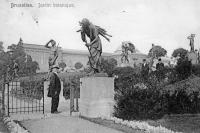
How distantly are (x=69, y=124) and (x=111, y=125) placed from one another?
1.14m

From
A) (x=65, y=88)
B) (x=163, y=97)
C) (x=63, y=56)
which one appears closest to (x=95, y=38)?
(x=163, y=97)

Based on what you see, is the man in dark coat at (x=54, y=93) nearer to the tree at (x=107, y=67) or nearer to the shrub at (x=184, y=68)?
the shrub at (x=184, y=68)

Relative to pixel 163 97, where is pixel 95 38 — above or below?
above

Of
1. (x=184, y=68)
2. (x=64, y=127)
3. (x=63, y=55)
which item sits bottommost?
(x=64, y=127)

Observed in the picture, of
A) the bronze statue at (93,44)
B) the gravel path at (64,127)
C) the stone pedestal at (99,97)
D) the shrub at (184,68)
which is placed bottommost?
the gravel path at (64,127)

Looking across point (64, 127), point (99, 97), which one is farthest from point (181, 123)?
point (64, 127)

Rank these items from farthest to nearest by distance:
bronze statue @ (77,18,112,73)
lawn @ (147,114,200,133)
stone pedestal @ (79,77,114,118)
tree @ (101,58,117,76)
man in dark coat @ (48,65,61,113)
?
tree @ (101,58,117,76) → man in dark coat @ (48,65,61,113) → bronze statue @ (77,18,112,73) → stone pedestal @ (79,77,114,118) → lawn @ (147,114,200,133)

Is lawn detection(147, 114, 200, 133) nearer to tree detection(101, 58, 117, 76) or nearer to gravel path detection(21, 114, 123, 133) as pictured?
gravel path detection(21, 114, 123, 133)

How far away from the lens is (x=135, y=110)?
9336mm

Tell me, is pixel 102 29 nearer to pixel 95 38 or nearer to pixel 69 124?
pixel 95 38

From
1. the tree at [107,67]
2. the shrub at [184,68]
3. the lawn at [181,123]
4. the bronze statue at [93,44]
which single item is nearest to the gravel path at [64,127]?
the lawn at [181,123]

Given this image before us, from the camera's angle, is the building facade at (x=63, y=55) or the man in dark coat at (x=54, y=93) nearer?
the man in dark coat at (x=54, y=93)

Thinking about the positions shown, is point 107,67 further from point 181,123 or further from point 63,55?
point 63,55

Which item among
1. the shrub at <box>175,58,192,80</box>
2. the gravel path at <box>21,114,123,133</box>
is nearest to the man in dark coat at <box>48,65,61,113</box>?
the gravel path at <box>21,114,123,133</box>
